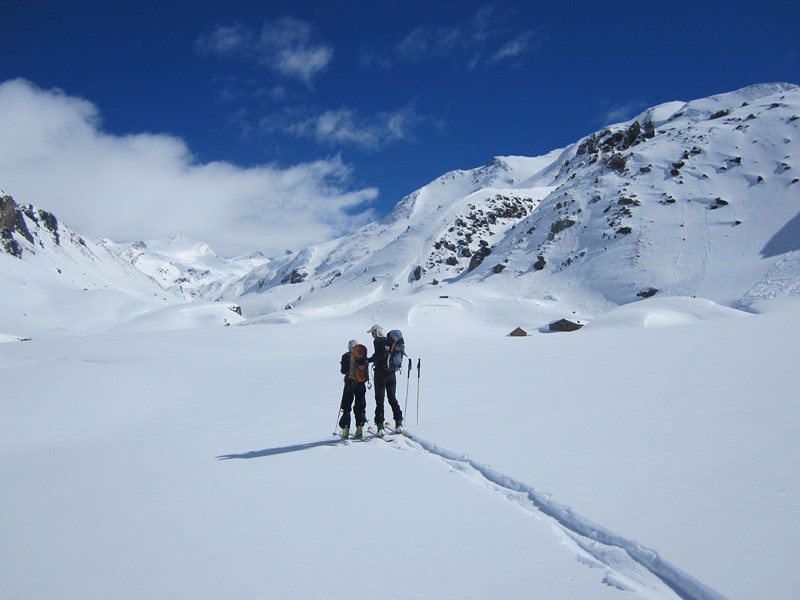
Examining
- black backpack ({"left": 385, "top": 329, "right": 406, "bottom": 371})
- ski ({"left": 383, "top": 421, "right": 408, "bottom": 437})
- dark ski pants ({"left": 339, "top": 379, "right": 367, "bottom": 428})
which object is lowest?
ski ({"left": 383, "top": 421, "right": 408, "bottom": 437})

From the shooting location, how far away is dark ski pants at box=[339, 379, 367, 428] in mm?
8375

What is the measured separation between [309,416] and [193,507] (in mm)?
6337

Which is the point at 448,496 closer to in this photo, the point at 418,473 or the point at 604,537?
the point at 418,473

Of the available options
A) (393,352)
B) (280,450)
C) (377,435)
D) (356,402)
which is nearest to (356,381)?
(356,402)

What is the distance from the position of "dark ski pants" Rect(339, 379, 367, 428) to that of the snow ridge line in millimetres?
3106

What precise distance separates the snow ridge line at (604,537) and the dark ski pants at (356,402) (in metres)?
3.11

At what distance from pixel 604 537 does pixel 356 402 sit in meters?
5.57

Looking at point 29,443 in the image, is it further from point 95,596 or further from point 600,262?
point 600,262

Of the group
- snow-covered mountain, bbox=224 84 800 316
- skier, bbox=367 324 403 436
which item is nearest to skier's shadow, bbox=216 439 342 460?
skier, bbox=367 324 403 436

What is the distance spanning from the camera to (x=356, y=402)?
28.3ft

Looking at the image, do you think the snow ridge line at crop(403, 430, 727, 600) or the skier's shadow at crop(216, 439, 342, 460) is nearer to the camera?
the snow ridge line at crop(403, 430, 727, 600)

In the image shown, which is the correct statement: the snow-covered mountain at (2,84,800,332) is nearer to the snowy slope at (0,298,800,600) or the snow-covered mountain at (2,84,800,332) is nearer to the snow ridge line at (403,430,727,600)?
the snowy slope at (0,298,800,600)

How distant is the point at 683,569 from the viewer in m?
3.08

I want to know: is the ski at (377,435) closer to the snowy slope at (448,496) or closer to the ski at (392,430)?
the ski at (392,430)
